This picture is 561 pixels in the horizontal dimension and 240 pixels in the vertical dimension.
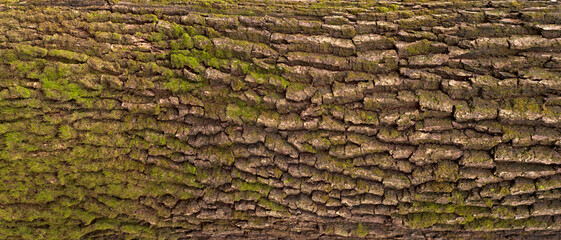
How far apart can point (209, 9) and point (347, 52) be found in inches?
42.4

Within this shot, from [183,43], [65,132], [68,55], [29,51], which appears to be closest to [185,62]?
[183,43]

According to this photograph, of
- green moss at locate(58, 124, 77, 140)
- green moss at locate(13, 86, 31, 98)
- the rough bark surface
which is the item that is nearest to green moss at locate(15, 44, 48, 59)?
the rough bark surface

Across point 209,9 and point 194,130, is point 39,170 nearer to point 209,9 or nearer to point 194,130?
point 194,130

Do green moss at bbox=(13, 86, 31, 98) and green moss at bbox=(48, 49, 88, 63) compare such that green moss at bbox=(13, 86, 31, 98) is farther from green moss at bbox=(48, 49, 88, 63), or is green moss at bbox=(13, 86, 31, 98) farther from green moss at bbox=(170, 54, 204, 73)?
green moss at bbox=(170, 54, 204, 73)

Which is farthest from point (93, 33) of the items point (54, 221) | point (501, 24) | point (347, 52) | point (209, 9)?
point (501, 24)

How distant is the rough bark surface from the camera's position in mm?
2268

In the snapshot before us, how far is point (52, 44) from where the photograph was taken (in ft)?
7.87

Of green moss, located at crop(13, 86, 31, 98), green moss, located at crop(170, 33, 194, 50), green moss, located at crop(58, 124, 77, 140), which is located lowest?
green moss, located at crop(58, 124, 77, 140)

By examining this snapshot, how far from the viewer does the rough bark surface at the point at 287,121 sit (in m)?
2.27

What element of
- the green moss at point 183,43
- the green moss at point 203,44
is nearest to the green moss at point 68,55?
the green moss at point 183,43

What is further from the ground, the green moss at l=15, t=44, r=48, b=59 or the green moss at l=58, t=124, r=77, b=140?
the green moss at l=15, t=44, r=48, b=59

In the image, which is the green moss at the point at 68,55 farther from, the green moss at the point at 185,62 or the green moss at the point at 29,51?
the green moss at the point at 185,62

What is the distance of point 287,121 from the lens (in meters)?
2.32

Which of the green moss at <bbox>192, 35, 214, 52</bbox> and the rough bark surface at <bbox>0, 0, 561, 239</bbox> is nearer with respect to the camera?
the rough bark surface at <bbox>0, 0, 561, 239</bbox>
